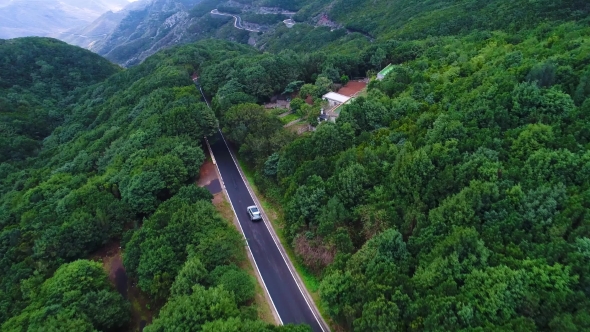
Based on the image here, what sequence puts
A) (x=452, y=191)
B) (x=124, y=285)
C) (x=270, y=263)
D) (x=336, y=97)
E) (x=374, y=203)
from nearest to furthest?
(x=452, y=191) → (x=374, y=203) → (x=270, y=263) → (x=124, y=285) → (x=336, y=97)

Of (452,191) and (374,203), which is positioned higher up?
(452,191)

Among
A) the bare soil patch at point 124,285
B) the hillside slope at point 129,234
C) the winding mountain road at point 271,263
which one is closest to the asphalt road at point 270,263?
the winding mountain road at point 271,263

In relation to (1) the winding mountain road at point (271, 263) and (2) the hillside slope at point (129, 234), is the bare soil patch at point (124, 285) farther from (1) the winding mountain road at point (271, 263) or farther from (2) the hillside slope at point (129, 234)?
(1) the winding mountain road at point (271, 263)

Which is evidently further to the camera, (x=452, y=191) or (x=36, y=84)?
(x=36, y=84)

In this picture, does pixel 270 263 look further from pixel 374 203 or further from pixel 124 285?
pixel 124 285

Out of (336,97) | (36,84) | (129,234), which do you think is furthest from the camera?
(36,84)

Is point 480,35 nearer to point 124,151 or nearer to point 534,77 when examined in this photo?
point 534,77

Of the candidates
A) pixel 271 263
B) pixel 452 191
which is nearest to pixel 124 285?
pixel 271 263

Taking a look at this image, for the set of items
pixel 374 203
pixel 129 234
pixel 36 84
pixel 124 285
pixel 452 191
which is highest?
pixel 36 84

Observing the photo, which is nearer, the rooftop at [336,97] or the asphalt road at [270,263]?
the asphalt road at [270,263]
